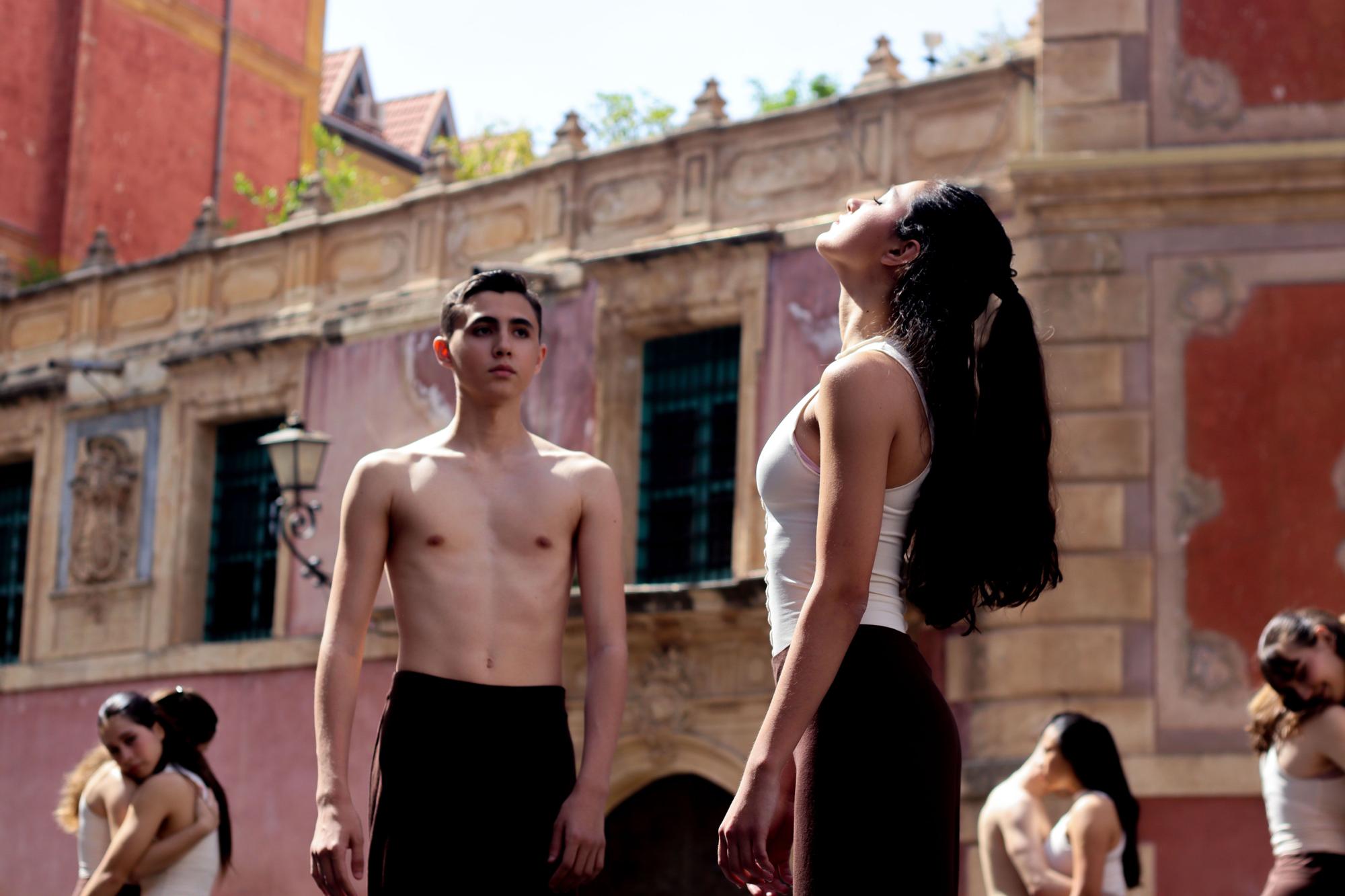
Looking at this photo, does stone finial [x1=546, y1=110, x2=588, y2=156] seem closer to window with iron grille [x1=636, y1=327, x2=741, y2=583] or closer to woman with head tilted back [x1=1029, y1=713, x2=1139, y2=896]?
window with iron grille [x1=636, y1=327, x2=741, y2=583]

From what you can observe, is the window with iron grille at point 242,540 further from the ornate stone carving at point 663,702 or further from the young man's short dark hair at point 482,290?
the young man's short dark hair at point 482,290

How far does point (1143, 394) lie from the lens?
558 inches

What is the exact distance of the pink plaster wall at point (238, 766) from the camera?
60.5ft

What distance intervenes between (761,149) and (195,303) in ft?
23.1

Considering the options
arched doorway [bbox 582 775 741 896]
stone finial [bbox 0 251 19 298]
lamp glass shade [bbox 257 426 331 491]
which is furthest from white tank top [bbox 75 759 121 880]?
stone finial [bbox 0 251 19 298]

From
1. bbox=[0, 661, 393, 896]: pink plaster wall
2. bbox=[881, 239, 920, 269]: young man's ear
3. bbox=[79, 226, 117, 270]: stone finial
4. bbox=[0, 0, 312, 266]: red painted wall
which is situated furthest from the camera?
bbox=[0, 0, 312, 266]: red painted wall

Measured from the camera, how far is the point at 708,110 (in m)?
17.6

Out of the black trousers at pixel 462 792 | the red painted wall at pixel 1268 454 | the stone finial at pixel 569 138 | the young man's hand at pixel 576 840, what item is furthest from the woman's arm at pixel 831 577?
the stone finial at pixel 569 138

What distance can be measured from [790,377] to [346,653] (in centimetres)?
1178

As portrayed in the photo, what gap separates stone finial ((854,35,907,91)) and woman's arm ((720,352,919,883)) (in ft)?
42.8

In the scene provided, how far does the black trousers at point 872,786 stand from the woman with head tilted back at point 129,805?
4.48 m

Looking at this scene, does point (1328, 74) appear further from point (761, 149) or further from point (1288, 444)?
point (761, 149)

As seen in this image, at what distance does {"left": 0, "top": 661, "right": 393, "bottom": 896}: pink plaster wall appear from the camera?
60.5 ft

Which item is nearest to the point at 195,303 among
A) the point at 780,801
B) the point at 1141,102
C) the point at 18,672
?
the point at 18,672
